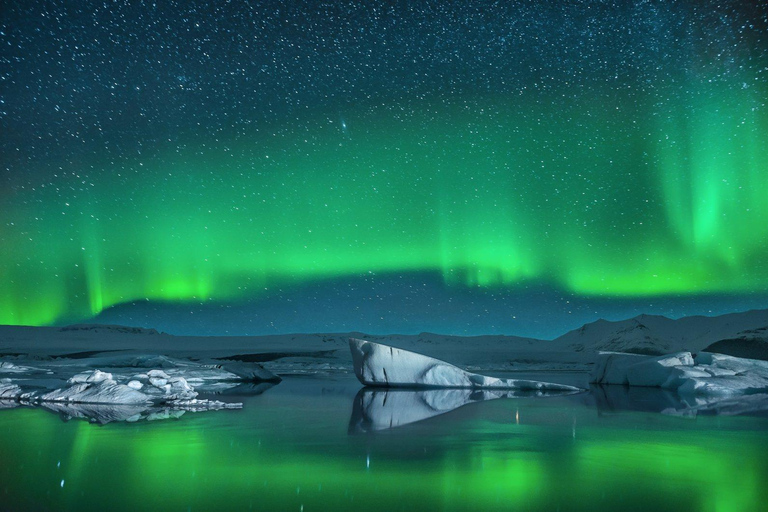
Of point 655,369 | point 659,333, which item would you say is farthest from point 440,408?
point 659,333

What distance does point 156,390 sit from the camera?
12539 millimetres

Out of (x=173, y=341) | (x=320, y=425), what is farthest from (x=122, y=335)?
(x=320, y=425)

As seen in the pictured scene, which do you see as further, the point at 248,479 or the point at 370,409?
the point at 370,409

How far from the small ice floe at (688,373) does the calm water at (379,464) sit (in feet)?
28.9

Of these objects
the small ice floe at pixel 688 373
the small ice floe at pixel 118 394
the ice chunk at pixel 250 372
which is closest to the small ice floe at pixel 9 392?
the small ice floe at pixel 118 394

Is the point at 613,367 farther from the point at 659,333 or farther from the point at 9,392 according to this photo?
the point at 659,333

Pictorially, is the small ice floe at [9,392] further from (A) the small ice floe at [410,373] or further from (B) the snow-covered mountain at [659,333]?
(B) the snow-covered mountain at [659,333]

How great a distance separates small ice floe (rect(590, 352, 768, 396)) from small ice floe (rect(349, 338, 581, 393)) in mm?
5390

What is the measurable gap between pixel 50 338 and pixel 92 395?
226 feet

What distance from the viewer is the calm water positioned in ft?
13.7

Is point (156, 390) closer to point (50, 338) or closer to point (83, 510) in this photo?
point (83, 510)

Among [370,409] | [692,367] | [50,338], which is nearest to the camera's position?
[370,409]

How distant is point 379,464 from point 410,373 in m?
14.0

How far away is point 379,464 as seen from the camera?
5465 millimetres
